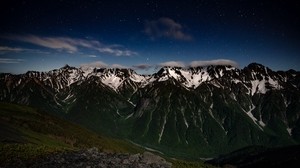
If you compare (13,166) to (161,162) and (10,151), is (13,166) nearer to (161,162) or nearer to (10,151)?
(10,151)

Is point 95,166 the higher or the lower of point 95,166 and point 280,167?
the higher

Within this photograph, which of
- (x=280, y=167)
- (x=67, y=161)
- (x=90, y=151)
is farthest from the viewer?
(x=280, y=167)

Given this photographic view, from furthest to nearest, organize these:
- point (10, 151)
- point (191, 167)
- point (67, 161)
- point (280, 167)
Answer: point (280, 167) < point (191, 167) < point (10, 151) < point (67, 161)

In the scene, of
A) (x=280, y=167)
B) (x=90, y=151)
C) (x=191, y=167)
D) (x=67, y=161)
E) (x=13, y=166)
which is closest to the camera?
(x=13, y=166)

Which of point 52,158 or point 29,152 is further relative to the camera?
point 29,152

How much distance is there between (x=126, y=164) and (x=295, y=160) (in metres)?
138

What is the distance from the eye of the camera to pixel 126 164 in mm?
74812

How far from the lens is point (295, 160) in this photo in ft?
604

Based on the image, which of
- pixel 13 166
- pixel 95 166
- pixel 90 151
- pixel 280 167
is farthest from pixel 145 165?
pixel 280 167

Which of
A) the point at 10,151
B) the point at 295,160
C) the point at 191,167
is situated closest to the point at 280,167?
the point at 295,160

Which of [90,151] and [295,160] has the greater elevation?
[90,151]

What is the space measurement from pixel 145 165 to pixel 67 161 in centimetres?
1631

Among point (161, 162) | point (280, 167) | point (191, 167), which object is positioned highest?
point (161, 162)

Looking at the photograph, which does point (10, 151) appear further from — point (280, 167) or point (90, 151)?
point (280, 167)
